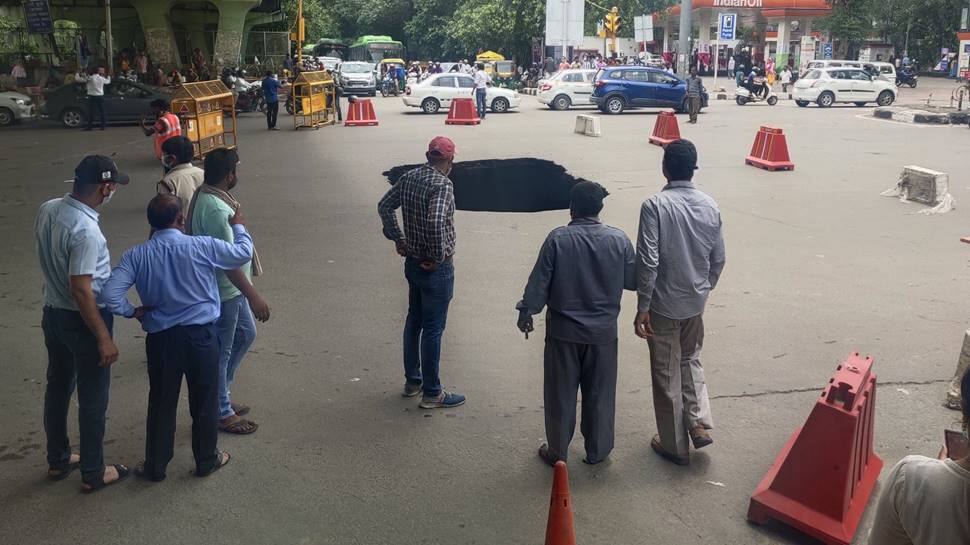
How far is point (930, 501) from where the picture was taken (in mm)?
2375

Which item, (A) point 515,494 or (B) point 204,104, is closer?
(A) point 515,494

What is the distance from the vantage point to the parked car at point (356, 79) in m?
40.0

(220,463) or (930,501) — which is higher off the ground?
(930,501)

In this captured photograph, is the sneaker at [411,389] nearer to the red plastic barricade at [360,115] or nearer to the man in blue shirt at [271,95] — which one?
the man in blue shirt at [271,95]

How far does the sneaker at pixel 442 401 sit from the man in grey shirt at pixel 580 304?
1.08 meters

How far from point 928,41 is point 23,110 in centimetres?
5611

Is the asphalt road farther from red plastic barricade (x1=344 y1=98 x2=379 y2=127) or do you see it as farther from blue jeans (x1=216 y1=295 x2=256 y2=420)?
red plastic barricade (x1=344 y1=98 x2=379 y2=127)

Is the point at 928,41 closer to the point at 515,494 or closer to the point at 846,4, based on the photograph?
the point at 846,4

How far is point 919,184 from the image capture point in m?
13.2

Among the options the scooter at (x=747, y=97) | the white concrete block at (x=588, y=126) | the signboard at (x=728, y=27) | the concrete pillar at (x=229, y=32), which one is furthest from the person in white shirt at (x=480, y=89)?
the signboard at (x=728, y=27)

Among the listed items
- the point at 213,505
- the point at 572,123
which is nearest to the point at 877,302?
the point at 213,505

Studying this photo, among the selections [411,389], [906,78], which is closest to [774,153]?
[411,389]

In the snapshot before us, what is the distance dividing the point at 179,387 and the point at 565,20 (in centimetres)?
3837

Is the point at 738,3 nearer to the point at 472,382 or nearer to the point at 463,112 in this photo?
the point at 463,112
